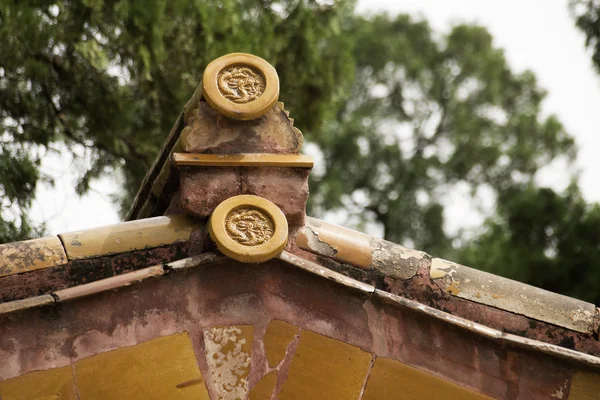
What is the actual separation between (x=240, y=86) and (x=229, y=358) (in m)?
1.11

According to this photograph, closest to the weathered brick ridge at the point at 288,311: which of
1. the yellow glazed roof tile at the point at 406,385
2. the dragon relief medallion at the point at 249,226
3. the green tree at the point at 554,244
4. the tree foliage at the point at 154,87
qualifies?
the yellow glazed roof tile at the point at 406,385

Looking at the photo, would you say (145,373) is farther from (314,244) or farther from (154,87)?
(154,87)

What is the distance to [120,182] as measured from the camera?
414 inches

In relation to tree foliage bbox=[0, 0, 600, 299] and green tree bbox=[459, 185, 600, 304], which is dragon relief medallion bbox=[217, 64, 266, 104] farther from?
green tree bbox=[459, 185, 600, 304]

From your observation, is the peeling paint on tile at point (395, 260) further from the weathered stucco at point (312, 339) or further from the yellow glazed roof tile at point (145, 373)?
Answer: the yellow glazed roof tile at point (145, 373)

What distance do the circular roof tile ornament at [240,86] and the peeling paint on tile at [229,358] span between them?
0.88m

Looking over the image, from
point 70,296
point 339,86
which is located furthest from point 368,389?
point 339,86

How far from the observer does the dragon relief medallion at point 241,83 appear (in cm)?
386

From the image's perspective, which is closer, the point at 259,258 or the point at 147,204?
the point at 259,258

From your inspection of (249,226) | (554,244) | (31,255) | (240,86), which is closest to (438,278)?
(249,226)

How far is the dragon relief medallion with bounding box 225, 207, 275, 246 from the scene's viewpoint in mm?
3713

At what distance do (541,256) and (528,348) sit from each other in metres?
7.43

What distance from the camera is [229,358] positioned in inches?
150

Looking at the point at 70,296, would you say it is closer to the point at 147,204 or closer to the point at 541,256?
the point at 147,204
